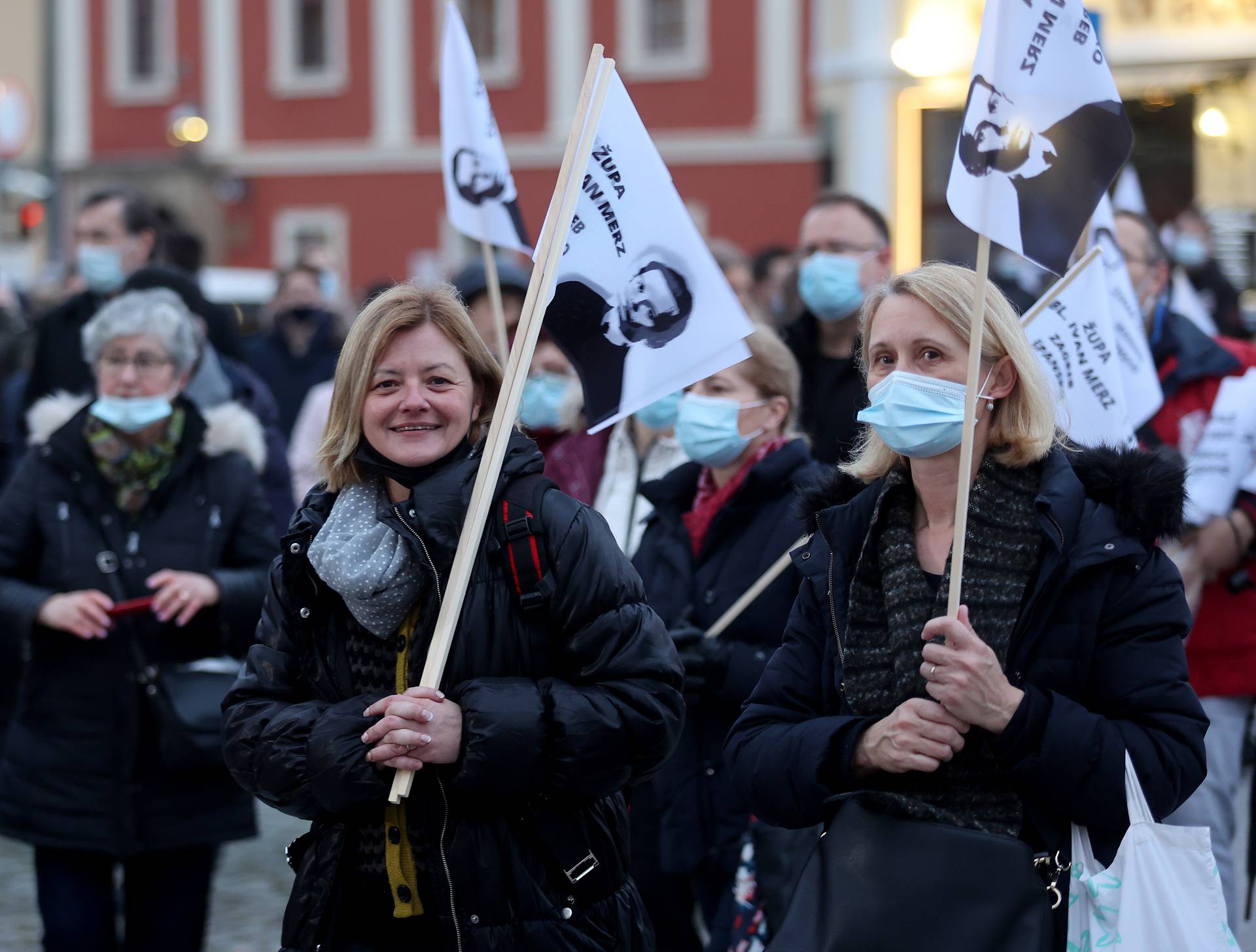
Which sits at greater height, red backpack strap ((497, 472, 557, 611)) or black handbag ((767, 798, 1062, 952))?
red backpack strap ((497, 472, 557, 611))

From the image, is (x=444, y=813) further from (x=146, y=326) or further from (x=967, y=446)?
(x=146, y=326)

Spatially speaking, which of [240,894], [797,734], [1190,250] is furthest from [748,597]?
[1190,250]

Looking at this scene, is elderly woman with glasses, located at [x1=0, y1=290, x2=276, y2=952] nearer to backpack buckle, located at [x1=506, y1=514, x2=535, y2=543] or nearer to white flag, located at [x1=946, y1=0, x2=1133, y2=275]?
backpack buckle, located at [x1=506, y1=514, x2=535, y2=543]

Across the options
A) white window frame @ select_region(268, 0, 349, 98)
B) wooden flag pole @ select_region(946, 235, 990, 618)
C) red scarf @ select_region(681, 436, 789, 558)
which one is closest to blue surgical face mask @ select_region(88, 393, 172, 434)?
red scarf @ select_region(681, 436, 789, 558)

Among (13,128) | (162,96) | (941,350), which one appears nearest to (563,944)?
(941,350)

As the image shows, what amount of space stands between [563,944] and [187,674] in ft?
6.15

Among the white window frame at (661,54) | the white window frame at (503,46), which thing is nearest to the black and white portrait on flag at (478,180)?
the white window frame at (661,54)

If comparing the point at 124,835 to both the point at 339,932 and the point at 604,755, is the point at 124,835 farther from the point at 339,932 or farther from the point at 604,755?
the point at 604,755

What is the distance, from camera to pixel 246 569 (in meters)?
4.82

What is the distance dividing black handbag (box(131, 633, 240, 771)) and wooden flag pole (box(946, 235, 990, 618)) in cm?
218

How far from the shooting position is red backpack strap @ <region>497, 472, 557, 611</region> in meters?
3.18

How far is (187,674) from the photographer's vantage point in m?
4.68

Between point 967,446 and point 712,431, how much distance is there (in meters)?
1.82

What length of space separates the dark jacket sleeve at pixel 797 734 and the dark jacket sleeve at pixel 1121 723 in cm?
30
